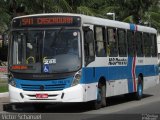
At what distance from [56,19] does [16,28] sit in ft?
4.36

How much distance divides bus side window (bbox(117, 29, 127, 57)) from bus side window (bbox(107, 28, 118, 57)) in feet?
1.40

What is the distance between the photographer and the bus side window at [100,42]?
18.4 m

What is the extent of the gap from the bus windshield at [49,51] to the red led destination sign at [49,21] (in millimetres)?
195

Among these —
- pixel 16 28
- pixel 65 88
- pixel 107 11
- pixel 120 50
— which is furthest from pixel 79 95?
pixel 107 11

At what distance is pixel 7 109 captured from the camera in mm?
18844

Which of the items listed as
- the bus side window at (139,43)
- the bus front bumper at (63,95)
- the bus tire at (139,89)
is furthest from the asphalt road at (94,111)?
the bus side window at (139,43)

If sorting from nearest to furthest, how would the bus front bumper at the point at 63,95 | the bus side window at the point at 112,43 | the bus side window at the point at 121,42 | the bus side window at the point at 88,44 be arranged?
the bus front bumper at the point at 63,95
the bus side window at the point at 88,44
the bus side window at the point at 112,43
the bus side window at the point at 121,42

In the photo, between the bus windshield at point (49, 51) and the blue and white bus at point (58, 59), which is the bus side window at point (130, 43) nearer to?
the blue and white bus at point (58, 59)

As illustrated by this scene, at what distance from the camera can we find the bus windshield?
16.9m

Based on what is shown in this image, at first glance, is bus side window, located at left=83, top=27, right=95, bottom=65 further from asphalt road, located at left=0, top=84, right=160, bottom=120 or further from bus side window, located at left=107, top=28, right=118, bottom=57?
bus side window, located at left=107, top=28, right=118, bottom=57

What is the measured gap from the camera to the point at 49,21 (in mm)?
17406

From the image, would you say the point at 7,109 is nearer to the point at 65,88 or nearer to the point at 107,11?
the point at 65,88

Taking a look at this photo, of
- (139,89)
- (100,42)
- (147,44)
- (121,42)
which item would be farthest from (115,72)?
(147,44)

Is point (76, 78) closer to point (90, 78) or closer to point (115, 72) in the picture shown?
point (90, 78)
